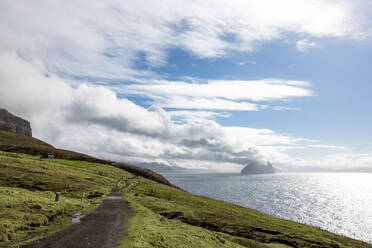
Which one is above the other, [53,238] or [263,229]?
[53,238]

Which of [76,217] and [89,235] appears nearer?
[89,235]

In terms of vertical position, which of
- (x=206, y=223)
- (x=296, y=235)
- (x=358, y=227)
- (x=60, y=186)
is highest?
(x=60, y=186)

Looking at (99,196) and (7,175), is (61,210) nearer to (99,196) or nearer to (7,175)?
(99,196)

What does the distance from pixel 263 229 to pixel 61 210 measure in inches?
1613

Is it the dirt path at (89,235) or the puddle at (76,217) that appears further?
the puddle at (76,217)

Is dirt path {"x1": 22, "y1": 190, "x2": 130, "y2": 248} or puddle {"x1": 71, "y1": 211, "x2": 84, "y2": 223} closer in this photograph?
dirt path {"x1": 22, "y1": 190, "x2": 130, "y2": 248}

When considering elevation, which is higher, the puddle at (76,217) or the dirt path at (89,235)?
the dirt path at (89,235)

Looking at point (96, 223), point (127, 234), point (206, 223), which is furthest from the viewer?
point (206, 223)

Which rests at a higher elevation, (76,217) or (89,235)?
(89,235)

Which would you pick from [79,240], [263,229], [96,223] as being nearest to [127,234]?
[79,240]

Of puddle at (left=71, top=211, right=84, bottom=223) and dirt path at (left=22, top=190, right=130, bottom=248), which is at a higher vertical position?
dirt path at (left=22, top=190, right=130, bottom=248)

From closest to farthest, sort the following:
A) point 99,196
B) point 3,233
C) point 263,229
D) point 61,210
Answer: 1. point 3,233
2. point 61,210
3. point 263,229
4. point 99,196

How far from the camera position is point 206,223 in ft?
146

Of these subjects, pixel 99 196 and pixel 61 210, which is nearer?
pixel 61 210
